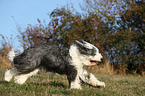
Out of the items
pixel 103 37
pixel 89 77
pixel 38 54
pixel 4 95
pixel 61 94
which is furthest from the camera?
pixel 103 37

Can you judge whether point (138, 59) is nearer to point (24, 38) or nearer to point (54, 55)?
point (24, 38)

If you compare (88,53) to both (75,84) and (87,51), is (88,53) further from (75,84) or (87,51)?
(75,84)

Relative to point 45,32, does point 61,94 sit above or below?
below

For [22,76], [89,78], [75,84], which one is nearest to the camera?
[75,84]

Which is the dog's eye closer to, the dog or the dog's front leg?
the dog

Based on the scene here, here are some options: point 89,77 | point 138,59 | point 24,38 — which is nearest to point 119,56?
point 138,59

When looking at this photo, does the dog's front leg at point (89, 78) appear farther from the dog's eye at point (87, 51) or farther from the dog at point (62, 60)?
the dog's eye at point (87, 51)

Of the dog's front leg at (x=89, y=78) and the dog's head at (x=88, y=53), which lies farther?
the dog's front leg at (x=89, y=78)

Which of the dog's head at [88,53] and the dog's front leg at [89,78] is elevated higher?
the dog's head at [88,53]

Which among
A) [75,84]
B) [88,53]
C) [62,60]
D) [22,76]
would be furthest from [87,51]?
[22,76]

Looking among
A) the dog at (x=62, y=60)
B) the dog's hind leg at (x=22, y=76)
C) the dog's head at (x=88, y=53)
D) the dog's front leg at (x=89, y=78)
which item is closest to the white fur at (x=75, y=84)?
the dog at (x=62, y=60)

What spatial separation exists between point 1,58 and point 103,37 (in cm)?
681

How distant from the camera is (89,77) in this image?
5516 millimetres

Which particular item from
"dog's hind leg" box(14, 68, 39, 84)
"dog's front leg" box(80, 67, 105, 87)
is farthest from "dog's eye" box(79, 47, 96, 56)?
"dog's hind leg" box(14, 68, 39, 84)
